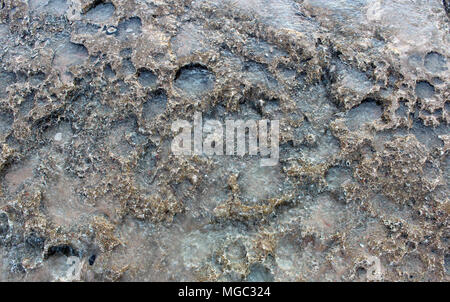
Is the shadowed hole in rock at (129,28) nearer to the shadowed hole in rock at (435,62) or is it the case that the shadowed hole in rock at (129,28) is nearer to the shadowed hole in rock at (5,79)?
the shadowed hole in rock at (5,79)

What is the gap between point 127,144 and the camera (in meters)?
2.83

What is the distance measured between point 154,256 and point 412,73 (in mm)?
2169

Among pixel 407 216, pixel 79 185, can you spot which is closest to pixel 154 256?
pixel 79 185

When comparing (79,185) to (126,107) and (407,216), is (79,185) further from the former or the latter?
(407,216)

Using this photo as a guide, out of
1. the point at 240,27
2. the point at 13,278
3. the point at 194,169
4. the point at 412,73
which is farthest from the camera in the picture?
the point at 240,27

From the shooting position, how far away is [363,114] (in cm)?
294

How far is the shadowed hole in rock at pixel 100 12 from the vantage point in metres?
3.25

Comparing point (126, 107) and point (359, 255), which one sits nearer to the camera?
point (359, 255)


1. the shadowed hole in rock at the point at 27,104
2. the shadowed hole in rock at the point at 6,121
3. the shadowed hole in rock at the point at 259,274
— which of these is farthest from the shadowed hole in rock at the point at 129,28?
the shadowed hole in rock at the point at 259,274

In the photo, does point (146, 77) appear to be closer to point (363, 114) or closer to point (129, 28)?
point (129, 28)

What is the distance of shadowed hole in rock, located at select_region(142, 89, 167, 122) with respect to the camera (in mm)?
2869

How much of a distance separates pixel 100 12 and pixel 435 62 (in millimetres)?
2544

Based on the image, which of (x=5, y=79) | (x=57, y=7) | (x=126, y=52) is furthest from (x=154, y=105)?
(x=57, y=7)

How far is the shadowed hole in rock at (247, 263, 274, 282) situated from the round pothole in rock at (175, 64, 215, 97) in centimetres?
120
